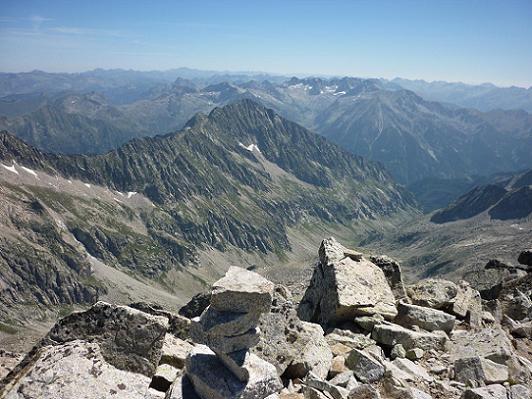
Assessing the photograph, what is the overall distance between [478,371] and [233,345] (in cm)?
1026

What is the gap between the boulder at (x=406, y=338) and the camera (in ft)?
64.4

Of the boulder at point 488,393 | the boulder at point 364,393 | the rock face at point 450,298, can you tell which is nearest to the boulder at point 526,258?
the rock face at point 450,298

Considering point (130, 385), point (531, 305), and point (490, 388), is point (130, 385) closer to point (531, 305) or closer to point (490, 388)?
point (490, 388)

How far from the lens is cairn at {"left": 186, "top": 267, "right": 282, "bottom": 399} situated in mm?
12328

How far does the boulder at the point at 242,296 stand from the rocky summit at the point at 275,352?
Result: 0.10 ft

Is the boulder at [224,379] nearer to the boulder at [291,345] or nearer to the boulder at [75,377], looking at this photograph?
the boulder at [75,377]

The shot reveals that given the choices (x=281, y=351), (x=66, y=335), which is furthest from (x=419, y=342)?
(x=66, y=335)

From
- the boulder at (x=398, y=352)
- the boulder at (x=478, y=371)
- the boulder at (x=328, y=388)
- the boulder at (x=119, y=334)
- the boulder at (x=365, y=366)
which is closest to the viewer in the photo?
the boulder at (x=119, y=334)

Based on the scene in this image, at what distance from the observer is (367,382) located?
51.3ft

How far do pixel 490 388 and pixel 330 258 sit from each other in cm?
1219

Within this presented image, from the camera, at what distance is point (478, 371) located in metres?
17.0

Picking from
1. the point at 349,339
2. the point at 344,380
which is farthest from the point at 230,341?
the point at 349,339

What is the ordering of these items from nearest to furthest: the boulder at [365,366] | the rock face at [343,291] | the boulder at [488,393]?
the boulder at [488,393], the boulder at [365,366], the rock face at [343,291]

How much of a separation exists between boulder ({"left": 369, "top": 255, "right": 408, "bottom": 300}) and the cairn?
58.8 ft
